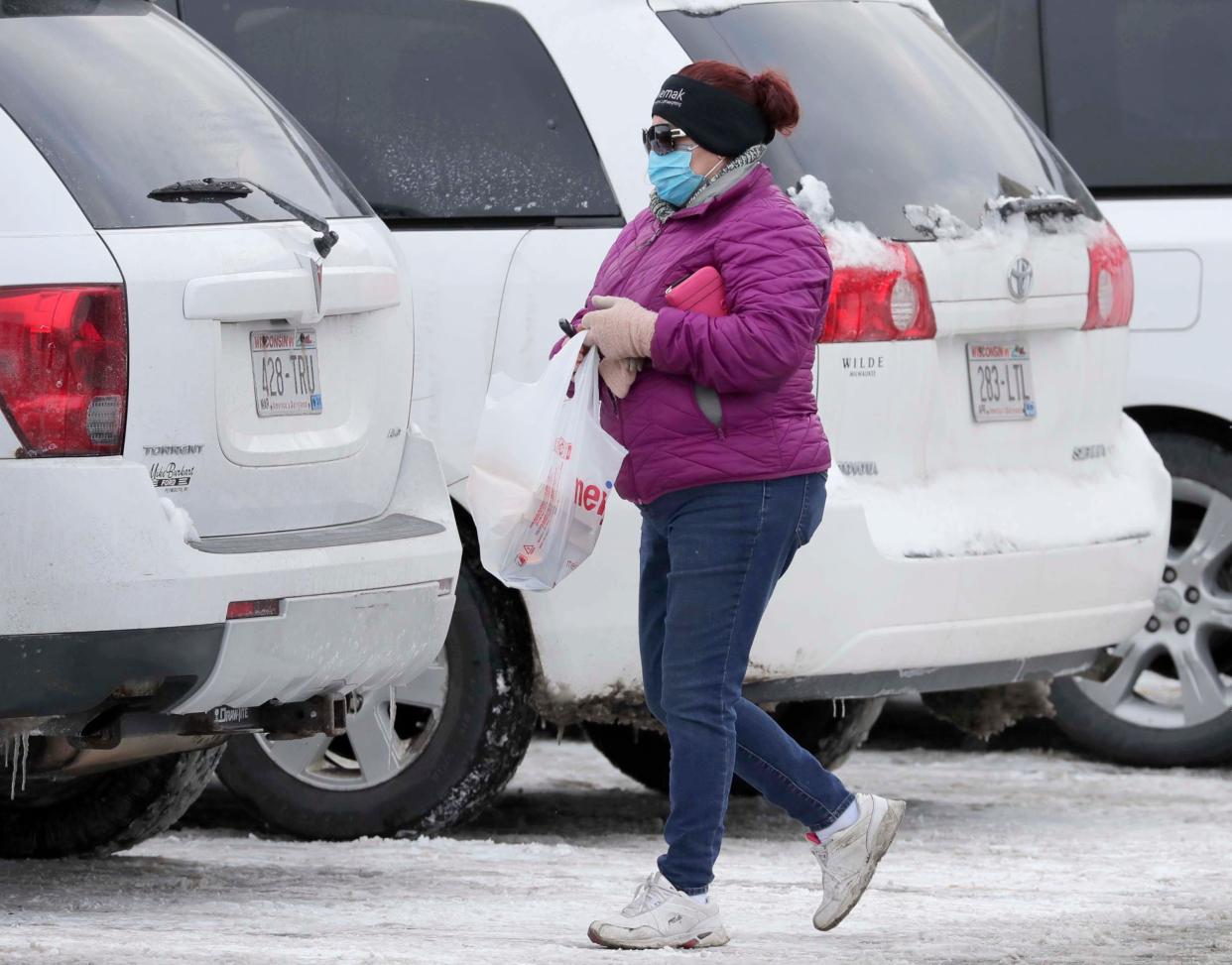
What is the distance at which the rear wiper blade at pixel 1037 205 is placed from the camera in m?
6.62

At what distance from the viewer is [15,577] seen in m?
4.80

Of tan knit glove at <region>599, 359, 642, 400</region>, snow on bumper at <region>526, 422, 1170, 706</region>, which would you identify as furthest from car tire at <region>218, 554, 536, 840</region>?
tan knit glove at <region>599, 359, 642, 400</region>

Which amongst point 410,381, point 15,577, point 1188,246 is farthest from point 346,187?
point 1188,246

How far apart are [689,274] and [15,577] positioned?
4.40 ft

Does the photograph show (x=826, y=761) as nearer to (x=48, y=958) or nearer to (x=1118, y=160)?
(x=1118, y=160)

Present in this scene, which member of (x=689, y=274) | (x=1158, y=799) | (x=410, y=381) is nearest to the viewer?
(x=689, y=274)

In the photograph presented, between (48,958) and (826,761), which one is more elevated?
(48,958)

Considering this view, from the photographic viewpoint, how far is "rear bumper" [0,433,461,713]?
4.80m

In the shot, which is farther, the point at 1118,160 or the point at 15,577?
the point at 1118,160

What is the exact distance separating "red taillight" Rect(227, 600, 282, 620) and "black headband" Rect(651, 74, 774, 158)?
1162 millimetres

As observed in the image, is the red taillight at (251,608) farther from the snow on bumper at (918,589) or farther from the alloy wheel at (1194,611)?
the alloy wheel at (1194,611)

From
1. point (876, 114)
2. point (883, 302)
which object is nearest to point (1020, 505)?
point (883, 302)

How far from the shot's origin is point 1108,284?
270 inches

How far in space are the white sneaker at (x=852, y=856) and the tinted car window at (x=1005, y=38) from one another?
11.3 ft
